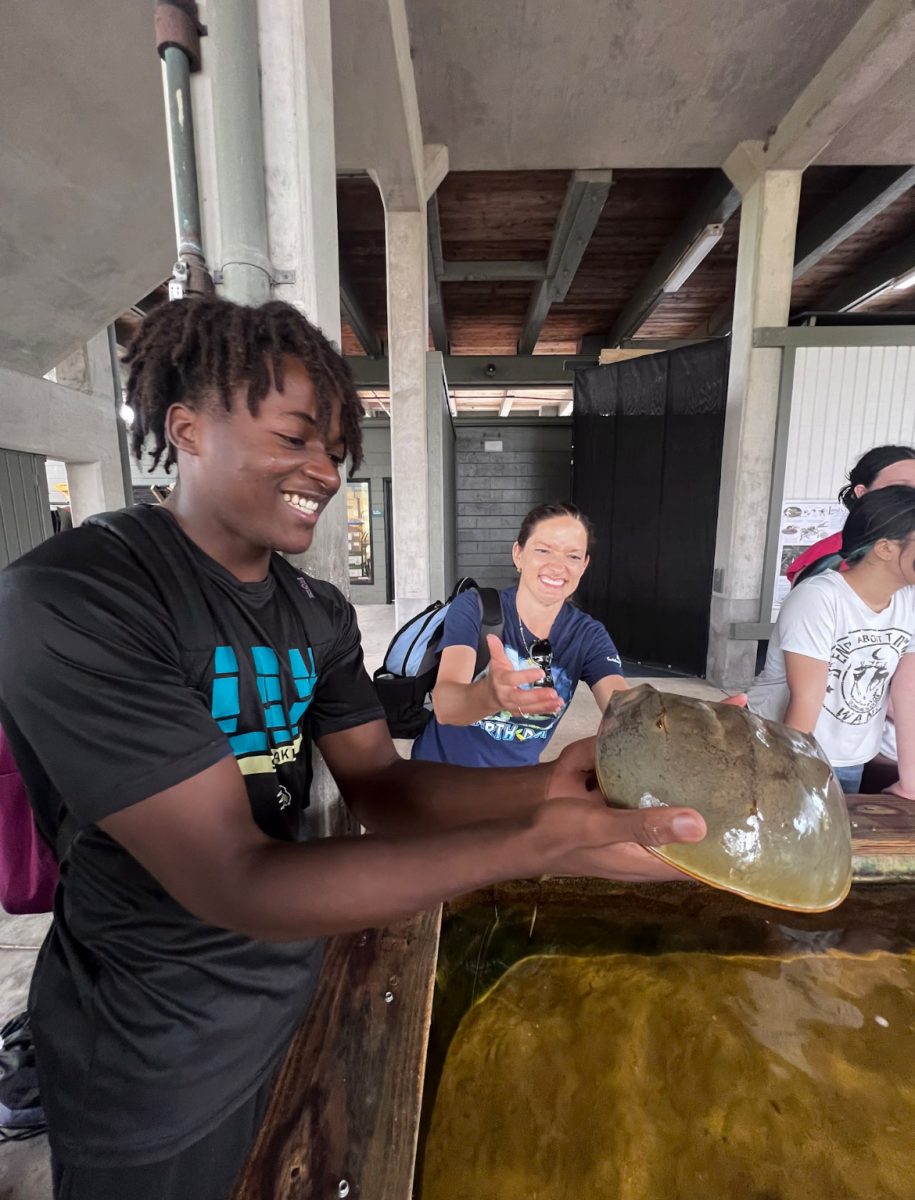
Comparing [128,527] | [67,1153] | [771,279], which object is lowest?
[67,1153]

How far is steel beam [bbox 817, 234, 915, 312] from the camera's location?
6.09 m

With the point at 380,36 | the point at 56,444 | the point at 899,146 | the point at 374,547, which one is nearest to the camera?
the point at 380,36

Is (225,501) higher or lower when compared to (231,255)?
lower

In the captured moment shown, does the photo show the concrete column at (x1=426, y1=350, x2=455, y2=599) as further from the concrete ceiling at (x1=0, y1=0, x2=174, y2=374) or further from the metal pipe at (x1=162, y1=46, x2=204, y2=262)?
the metal pipe at (x1=162, y1=46, x2=204, y2=262)

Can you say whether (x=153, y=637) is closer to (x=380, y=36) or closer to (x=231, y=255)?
(x=231, y=255)

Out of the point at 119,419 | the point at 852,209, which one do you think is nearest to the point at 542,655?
the point at 119,419

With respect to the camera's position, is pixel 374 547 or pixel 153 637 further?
pixel 374 547

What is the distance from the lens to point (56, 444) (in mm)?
2936

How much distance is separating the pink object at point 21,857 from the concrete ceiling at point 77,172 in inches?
72.4

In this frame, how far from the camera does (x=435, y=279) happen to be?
6.40 metres

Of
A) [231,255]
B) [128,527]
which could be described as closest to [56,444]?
[231,255]

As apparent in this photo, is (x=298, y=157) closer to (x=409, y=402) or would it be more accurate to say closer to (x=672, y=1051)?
(x=672, y=1051)

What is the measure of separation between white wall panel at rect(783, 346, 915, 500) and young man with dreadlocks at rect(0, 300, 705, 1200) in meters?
4.60

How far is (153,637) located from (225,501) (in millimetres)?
227
